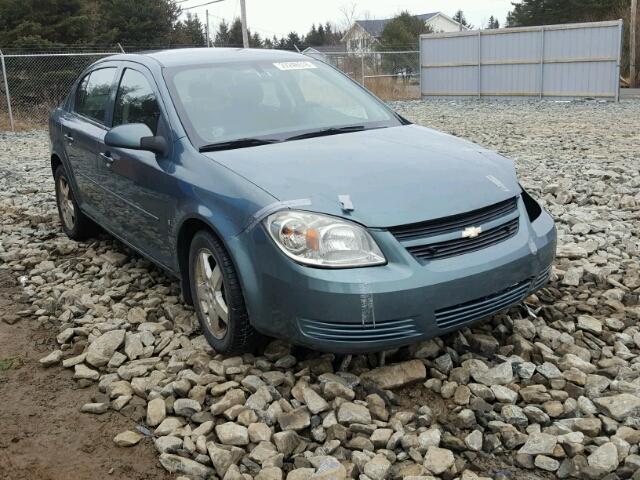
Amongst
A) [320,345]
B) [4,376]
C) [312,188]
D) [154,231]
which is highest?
[312,188]

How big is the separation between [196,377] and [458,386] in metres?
1.34

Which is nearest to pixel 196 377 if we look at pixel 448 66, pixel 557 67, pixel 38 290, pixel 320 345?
pixel 320 345

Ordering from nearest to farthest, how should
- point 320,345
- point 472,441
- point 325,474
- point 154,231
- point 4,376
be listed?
point 325,474 → point 472,441 → point 320,345 → point 4,376 → point 154,231

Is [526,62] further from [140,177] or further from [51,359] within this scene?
[51,359]

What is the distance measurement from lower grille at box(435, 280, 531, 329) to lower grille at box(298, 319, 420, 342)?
0.16m

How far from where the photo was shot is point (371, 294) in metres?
2.99

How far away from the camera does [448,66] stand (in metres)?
24.3

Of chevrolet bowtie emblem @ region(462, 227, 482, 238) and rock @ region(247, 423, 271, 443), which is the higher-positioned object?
chevrolet bowtie emblem @ region(462, 227, 482, 238)

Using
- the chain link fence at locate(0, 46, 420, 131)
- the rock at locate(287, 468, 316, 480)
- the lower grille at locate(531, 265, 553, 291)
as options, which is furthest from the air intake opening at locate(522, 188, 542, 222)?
the chain link fence at locate(0, 46, 420, 131)

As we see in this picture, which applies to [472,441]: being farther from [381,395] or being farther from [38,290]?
[38,290]

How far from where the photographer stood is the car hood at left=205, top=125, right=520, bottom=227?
3.19m

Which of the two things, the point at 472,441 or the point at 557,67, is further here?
the point at 557,67

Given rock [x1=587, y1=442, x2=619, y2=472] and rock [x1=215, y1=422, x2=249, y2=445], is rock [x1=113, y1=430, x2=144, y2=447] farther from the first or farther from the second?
rock [x1=587, y1=442, x2=619, y2=472]

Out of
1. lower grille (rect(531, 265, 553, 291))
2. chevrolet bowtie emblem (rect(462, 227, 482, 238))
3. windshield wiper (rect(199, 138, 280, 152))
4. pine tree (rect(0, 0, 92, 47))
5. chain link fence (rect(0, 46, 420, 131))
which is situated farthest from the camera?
pine tree (rect(0, 0, 92, 47))
